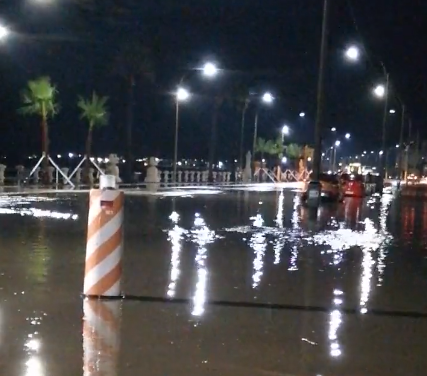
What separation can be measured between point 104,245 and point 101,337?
2.31 meters

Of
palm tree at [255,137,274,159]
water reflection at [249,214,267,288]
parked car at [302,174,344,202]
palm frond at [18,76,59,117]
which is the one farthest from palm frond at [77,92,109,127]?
palm tree at [255,137,274,159]

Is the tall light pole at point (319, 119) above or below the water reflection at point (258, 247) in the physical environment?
above

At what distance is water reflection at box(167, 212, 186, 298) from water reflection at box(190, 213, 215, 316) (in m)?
0.31

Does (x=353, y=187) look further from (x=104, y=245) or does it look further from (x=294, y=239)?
(x=104, y=245)

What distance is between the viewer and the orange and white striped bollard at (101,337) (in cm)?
773

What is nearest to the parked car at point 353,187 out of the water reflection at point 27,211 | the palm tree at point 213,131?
the water reflection at point 27,211

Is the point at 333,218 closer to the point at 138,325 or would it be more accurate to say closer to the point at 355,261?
the point at 355,261

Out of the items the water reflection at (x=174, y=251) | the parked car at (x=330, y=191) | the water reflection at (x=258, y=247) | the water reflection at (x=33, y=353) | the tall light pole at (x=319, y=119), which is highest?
the tall light pole at (x=319, y=119)

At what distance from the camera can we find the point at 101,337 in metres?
8.87

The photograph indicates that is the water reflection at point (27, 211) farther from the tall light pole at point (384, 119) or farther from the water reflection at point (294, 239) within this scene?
the tall light pole at point (384, 119)

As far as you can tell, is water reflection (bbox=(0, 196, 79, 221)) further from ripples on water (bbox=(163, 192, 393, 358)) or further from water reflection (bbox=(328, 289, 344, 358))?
water reflection (bbox=(328, 289, 344, 358))

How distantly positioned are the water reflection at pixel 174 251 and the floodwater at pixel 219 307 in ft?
0.15

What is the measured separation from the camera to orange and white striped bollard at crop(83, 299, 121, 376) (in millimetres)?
7730

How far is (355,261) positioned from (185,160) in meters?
106
